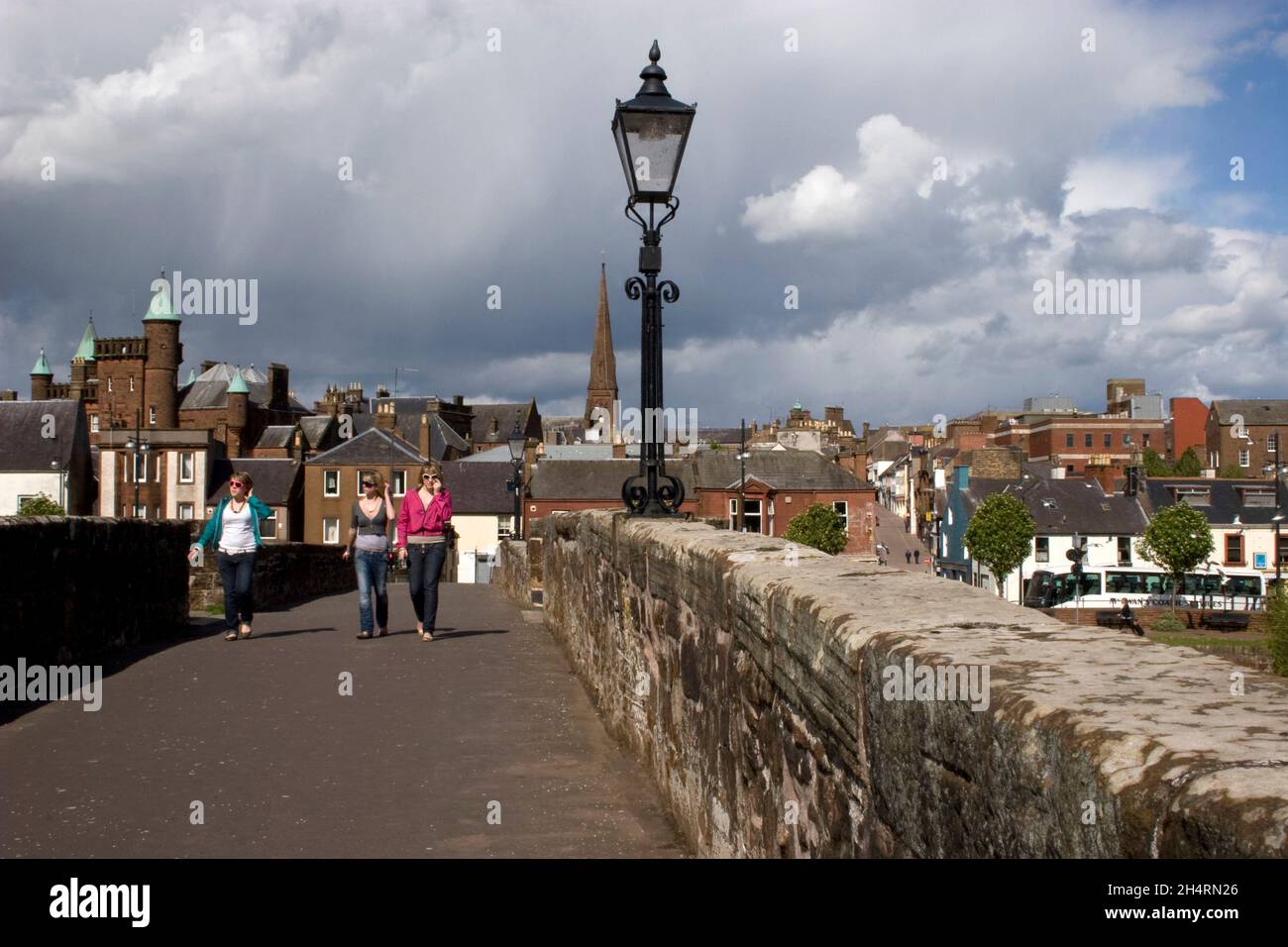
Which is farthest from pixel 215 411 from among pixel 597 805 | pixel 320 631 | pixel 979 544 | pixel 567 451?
pixel 597 805

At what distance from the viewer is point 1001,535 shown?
2687 inches

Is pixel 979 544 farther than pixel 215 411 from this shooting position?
No

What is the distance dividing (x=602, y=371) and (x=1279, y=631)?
130m

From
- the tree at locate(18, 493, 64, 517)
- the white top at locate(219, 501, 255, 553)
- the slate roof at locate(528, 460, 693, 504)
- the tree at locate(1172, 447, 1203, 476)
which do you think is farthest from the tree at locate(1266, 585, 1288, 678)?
the tree at locate(1172, 447, 1203, 476)

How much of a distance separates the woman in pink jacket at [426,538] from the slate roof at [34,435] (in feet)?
222

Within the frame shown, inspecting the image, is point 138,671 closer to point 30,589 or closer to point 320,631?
point 30,589

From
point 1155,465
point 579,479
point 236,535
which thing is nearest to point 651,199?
point 236,535

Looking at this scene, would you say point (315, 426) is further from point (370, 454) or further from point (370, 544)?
point (370, 544)

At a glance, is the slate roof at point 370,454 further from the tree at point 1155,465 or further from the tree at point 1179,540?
the tree at point 1155,465

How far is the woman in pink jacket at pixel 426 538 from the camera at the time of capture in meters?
12.4

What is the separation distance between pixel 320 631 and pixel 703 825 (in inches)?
367
